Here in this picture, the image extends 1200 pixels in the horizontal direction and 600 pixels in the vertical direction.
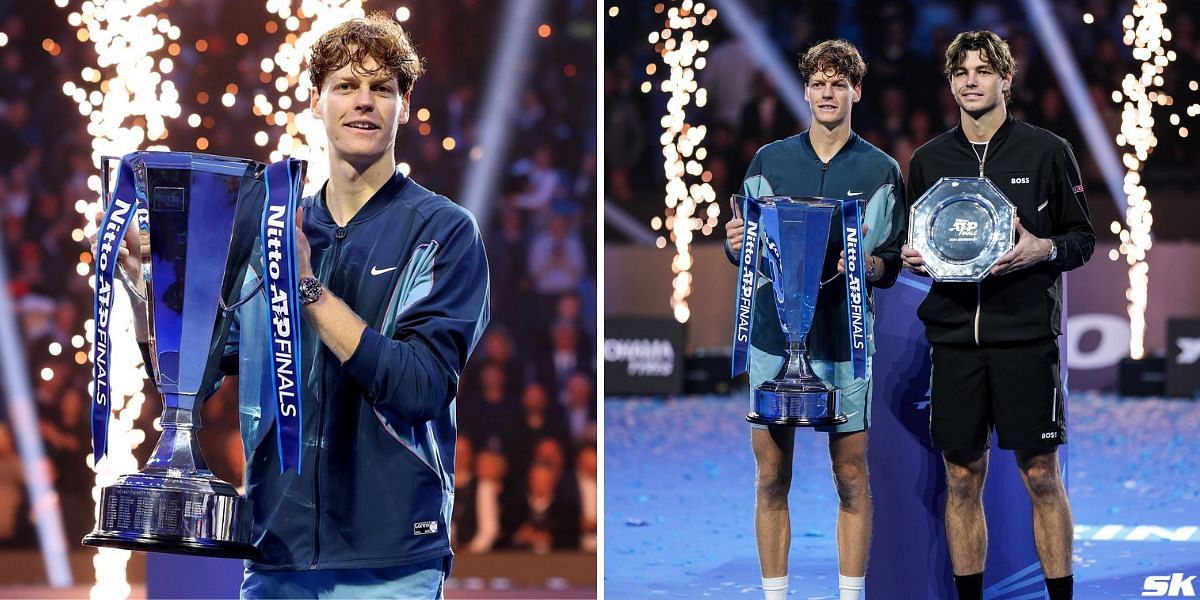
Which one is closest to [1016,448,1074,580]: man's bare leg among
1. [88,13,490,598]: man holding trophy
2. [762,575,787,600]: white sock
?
[762,575,787,600]: white sock

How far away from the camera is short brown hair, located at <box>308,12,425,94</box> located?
2.03 m

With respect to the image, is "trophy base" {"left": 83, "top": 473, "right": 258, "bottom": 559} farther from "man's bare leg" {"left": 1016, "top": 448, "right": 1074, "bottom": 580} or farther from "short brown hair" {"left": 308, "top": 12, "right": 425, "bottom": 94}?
"man's bare leg" {"left": 1016, "top": 448, "right": 1074, "bottom": 580}

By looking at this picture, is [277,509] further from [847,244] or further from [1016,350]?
[1016,350]

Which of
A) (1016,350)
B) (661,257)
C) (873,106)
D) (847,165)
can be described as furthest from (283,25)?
(873,106)

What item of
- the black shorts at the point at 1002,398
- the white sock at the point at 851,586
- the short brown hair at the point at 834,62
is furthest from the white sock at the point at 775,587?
the short brown hair at the point at 834,62

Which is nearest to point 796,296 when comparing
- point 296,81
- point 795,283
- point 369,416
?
point 795,283

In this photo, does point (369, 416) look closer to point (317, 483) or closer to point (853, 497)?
point (317, 483)

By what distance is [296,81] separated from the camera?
5066 mm

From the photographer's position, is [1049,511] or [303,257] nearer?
[303,257]

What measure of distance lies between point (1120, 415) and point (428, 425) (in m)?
8.41

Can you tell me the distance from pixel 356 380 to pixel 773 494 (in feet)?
7.32

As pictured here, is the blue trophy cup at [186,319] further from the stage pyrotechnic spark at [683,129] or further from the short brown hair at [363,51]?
the stage pyrotechnic spark at [683,129]

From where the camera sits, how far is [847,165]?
3887mm

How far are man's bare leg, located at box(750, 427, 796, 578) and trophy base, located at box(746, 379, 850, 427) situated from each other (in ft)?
1.13
